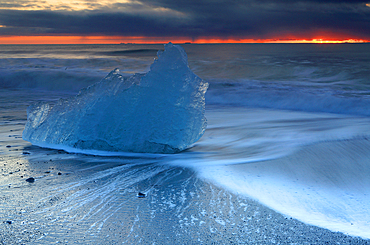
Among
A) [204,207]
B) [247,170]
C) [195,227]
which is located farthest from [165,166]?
[195,227]

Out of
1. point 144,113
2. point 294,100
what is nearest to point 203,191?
point 144,113

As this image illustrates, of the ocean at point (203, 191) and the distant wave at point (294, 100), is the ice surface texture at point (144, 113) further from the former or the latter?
the distant wave at point (294, 100)

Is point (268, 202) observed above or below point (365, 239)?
below

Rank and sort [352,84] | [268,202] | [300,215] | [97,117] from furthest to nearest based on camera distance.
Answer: [352,84], [97,117], [268,202], [300,215]

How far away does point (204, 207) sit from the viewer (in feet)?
7.71

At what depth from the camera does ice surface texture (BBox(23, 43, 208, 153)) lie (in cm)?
399

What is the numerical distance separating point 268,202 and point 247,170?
0.70 metres

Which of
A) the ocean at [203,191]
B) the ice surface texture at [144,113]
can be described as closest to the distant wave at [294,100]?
the ocean at [203,191]

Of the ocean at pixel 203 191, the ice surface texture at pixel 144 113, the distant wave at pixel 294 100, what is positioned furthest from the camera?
the distant wave at pixel 294 100

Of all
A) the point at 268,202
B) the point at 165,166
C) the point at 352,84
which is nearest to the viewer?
the point at 268,202

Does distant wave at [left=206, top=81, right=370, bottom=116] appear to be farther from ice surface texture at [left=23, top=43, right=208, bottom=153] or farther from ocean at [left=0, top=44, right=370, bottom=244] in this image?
ice surface texture at [left=23, top=43, right=208, bottom=153]

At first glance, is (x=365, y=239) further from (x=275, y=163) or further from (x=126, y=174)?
(x=126, y=174)

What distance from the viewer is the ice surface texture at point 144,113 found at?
399 centimetres

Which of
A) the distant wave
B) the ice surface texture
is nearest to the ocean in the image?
the ice surface texture
